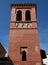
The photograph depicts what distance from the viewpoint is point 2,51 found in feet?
88.4

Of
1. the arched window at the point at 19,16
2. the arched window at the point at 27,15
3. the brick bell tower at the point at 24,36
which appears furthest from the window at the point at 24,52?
the arched window at the point at 27,15

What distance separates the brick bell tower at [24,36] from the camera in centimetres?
1688

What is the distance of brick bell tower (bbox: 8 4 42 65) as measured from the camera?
16875mm

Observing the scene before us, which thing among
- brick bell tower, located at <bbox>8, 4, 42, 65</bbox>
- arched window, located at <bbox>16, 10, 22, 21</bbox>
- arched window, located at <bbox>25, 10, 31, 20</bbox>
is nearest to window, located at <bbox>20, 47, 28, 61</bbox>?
brick bell tower, located at <bbox>8, 4, 42, 65</bbox>

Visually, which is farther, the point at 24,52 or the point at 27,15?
the point at 27,15

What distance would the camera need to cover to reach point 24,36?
18.2 m

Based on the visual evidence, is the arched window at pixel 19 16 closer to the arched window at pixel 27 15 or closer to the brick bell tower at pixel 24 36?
the brick bell tower at pixel 24 36

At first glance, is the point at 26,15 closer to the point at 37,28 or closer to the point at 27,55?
the point at 37,28

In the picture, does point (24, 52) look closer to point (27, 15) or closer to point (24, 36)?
point (24, 36)

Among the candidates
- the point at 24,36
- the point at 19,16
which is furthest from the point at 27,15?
the point at 24,36

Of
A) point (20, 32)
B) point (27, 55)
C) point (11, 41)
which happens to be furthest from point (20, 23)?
point (27, 55)

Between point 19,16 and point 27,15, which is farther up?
point 27,15

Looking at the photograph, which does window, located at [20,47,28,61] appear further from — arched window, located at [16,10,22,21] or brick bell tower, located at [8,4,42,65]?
arched window, located at [16,10,22,21]

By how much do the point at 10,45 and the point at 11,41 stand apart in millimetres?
489
